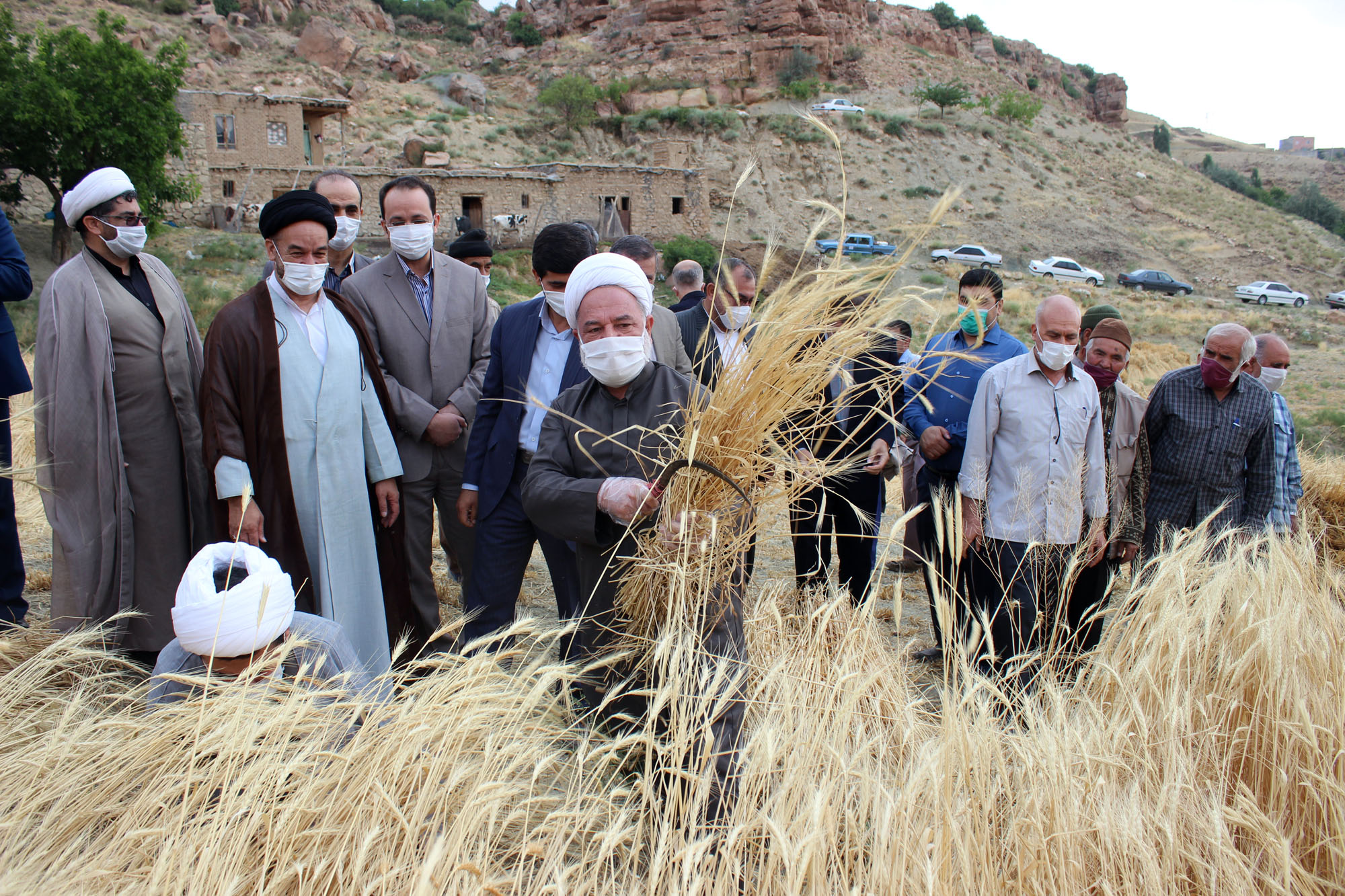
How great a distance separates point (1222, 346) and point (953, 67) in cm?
7532

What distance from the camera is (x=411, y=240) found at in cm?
349

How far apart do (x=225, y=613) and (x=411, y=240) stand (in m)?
2.09

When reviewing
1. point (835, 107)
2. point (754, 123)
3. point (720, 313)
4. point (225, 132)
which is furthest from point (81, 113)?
point (835, 107)

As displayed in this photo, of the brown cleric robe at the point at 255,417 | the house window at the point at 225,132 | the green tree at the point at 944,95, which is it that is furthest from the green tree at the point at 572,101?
the brown cleric robe at the point at 255,417

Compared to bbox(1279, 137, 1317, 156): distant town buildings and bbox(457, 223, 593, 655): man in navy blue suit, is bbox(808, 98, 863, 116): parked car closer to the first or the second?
bbox(457, 223, 593, 655): man in navy blue suit

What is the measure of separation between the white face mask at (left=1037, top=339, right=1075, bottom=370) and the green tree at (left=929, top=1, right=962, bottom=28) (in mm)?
87116

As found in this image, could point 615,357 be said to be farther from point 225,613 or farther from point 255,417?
point 255,417

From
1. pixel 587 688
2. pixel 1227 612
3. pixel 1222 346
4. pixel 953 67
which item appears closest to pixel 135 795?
pixel 587 688

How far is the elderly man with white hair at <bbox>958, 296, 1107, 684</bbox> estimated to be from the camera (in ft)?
10.5

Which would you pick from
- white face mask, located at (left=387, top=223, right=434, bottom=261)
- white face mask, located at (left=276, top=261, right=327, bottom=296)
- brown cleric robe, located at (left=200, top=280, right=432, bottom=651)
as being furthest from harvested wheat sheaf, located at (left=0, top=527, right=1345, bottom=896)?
white face mask, located at (left=387, top=223, right=434, bottom=261)

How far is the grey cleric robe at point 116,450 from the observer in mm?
2789

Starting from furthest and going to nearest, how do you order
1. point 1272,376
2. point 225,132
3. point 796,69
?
point 796,69 → point 225,132 → point 1272,376

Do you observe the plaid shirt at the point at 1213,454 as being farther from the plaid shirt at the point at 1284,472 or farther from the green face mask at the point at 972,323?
the green face mask at the point at 972,323

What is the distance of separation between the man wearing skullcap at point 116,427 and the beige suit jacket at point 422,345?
2.31 ft
